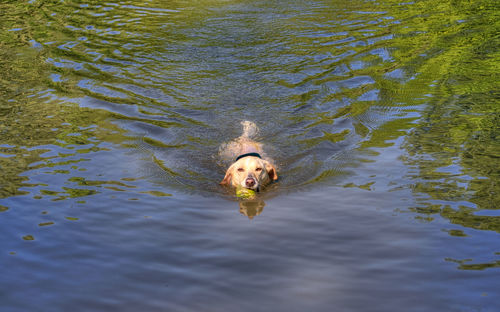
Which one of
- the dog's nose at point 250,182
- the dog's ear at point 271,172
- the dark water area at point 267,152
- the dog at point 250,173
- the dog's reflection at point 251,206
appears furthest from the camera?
the dog's ear at point 271,172

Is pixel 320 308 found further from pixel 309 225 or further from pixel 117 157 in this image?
pixel 117 157

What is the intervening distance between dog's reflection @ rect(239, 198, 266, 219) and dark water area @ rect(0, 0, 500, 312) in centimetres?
3

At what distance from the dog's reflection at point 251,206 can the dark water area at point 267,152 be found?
3 cm

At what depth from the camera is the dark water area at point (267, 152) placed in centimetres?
465

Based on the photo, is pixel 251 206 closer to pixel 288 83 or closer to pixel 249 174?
pixel 249 174

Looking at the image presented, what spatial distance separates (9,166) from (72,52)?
735 centimetres

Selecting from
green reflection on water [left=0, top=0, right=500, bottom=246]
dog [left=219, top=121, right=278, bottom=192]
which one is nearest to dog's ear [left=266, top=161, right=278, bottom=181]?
dog [left=219, top=121, right=278, bottom=192]

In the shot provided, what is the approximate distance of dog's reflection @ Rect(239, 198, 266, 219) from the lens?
258 inches

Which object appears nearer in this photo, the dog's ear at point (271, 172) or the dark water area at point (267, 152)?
the dark water area at point (267, 152)

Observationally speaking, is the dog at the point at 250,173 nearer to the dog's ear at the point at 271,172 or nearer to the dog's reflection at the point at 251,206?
the dog's ear at the point at 271,172

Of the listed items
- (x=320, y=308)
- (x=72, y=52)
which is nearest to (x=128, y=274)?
(x=320, y=308)

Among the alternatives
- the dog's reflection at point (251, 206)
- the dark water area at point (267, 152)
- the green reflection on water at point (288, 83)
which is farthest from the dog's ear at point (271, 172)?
the dog's reflection at point (251, 206)

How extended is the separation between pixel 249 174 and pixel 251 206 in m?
0.62

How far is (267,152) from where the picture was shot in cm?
941
